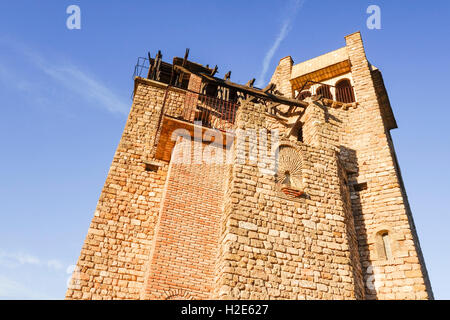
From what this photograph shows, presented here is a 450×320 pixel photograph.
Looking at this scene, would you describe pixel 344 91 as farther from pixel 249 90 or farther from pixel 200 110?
pixel 200 110

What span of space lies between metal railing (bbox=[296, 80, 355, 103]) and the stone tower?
221 cm

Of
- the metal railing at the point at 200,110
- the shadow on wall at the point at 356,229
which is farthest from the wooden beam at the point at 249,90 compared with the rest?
the shadow on wall at the point at 356,229

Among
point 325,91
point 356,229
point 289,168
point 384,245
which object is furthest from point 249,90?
point 384,245

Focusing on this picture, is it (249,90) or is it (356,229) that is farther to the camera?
(249,90)

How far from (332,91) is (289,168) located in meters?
Result: 7.84

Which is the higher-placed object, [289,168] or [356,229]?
[289,168]

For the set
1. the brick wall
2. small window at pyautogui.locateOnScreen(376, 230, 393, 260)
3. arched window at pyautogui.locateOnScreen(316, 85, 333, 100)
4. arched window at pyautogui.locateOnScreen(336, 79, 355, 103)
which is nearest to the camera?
the brick wall

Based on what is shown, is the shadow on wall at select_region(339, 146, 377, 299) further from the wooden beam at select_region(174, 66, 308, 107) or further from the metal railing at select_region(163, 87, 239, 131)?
the metal railing at select_region(163, 87, 239, 131)

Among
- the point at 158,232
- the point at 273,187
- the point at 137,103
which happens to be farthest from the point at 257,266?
the point at 137,103

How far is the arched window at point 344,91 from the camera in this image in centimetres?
1377

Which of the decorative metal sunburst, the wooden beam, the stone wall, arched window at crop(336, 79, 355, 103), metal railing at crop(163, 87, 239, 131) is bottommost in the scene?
the stone wall

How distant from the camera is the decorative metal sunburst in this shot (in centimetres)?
807

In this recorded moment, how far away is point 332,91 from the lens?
1472cm

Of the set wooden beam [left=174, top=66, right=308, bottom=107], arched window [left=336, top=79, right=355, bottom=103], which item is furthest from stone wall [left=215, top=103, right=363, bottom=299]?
arched window [left=336, top=79, right=355, bottom=103]
